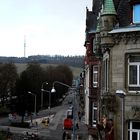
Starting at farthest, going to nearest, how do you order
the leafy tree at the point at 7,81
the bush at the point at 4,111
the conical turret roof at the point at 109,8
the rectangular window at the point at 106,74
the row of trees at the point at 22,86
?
1. the leafy tree at the point at 7,81
2. the bush at the point at 4,111
3. the row of trees at the point at 22,86
4. the rectangular window at the point at 106,74
5. the conical turret roof at the point at 109,8

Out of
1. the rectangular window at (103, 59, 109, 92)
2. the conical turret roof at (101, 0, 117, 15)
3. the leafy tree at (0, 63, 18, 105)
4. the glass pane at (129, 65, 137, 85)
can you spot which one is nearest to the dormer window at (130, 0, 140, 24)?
the conical turret roof at (101, 0, 117, 15)

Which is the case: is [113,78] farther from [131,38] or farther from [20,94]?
[20,94]

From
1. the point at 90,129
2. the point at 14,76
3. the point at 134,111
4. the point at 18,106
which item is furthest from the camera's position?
the point at 14,76

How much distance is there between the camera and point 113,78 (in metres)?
24.4

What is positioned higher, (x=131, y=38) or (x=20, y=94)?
(x=131, y=38)

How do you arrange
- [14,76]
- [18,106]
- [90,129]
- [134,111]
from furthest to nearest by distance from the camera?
1. [14,76]
2. [18,106]
3. [90,129]
4. [134,111]

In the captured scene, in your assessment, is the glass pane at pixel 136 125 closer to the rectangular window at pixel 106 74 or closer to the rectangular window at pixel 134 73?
the rectangular window at pixel 134 73

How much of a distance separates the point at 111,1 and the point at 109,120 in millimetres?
5819

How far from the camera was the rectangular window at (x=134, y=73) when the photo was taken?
23547mm

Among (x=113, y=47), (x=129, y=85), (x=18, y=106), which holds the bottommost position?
(x=18, y=106)

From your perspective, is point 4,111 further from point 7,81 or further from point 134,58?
point 134,58

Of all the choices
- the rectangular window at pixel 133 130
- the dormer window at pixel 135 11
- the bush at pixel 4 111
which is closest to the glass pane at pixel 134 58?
the dormer window at pixel 135 11

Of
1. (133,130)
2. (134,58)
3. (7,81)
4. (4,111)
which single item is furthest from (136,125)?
(7,81)

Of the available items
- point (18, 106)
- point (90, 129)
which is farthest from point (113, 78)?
point (18, 106)
